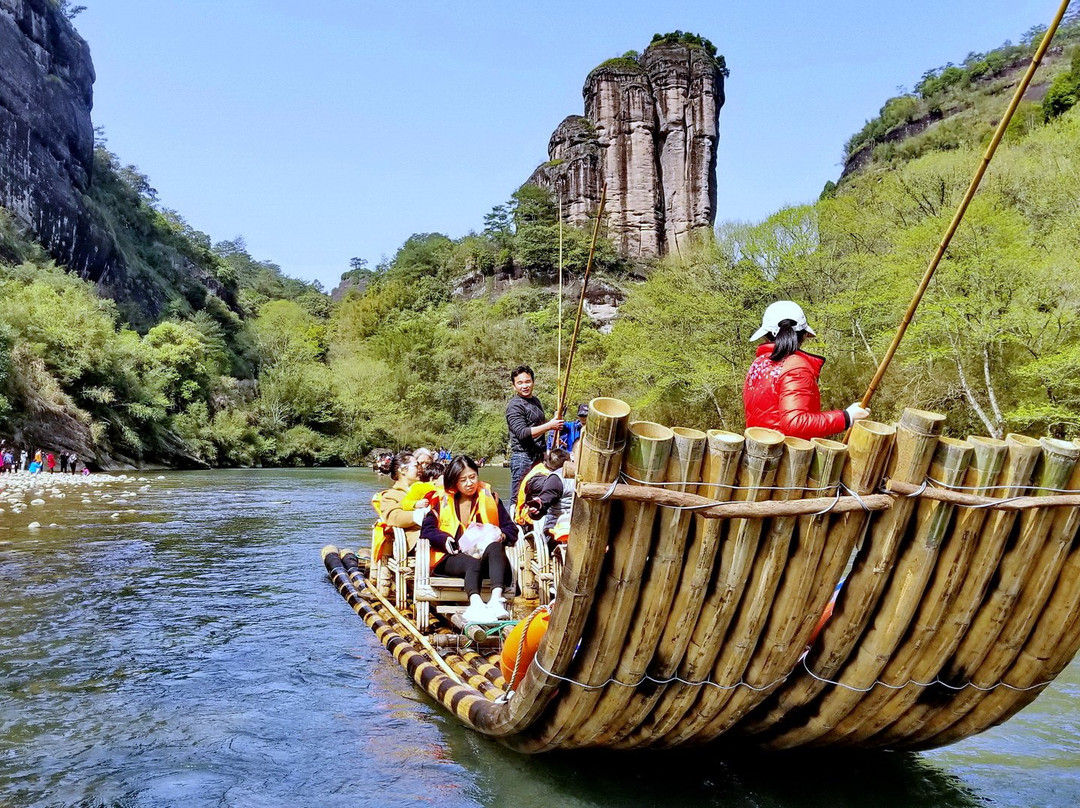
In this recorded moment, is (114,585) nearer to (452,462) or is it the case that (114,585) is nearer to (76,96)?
(452,462)

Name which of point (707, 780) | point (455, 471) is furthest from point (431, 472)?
point (707, 780)

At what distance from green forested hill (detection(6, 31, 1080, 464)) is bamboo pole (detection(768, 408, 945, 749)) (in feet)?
63.2

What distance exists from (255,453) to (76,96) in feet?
92.8

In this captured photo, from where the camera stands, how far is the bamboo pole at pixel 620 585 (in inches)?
142

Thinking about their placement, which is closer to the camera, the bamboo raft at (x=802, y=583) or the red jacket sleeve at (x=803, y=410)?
the bamboo raft at (x=802, y=583)

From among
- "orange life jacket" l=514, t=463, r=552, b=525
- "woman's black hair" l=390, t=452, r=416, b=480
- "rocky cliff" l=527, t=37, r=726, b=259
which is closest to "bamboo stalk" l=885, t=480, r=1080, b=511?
"orange life jacket" l=514, t=463, r=552, b=525

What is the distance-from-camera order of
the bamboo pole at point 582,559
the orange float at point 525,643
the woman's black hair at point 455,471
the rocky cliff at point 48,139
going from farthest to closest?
the rocky cliff at point 48,139 < the woman's black hair at point 455,471 < the orange float at point 525,643 < the bamboo pole at point 582,559

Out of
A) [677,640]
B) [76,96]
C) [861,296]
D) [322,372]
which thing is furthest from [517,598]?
[76,96]

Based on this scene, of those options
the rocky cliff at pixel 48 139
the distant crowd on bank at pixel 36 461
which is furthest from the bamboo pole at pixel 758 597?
the rocky cliff at pixel 48 139

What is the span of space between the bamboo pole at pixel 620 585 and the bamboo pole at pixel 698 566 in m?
0.19

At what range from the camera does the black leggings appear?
7.10 meters

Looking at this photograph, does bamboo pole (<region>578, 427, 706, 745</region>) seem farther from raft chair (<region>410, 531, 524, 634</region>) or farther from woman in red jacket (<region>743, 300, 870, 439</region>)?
raft chair (<region>410, 531, 524, 634</region>)

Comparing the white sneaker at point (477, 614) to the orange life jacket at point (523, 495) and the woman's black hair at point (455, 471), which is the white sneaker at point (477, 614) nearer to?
the woman's black hair at point (455, 471)

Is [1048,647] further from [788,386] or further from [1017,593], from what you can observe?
[788,386]
